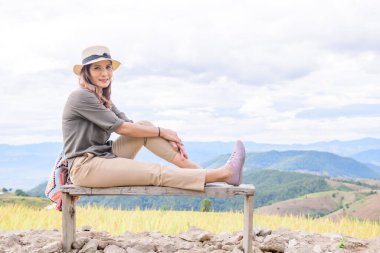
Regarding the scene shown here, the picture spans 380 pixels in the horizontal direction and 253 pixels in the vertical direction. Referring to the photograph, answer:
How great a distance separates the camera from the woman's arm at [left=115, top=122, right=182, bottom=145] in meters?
5.84

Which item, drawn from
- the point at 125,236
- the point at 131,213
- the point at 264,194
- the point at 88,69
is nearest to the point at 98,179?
the point at 88,69

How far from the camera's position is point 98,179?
584 centimetres

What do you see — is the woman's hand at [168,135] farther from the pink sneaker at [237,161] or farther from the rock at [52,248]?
the rock at [52,248]

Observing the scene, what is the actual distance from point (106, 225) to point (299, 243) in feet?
11.0

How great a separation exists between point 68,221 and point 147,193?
3.40ft

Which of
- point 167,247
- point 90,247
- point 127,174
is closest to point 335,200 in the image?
point 167,247

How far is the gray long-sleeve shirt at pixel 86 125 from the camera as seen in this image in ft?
18.8

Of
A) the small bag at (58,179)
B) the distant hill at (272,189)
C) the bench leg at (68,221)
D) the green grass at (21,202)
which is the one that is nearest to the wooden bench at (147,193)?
the bench leg at (68,221)

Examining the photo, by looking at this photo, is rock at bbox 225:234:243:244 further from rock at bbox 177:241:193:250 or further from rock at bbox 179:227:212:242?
rock at bbox 177:241:193:250

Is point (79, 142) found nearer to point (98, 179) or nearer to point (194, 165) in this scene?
point (98, 179)

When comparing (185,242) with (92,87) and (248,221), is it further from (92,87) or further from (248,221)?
(92,87)

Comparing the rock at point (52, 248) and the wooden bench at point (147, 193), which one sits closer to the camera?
→ the wooden bench at point (147, 193)

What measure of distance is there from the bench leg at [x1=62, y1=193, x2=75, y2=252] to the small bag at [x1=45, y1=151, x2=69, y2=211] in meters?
0.15

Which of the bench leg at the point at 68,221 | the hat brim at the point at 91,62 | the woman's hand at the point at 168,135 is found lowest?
the bench leg at the point at 68,221
